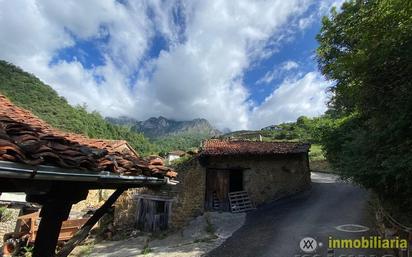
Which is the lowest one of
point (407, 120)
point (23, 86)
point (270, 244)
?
point (270, 244)

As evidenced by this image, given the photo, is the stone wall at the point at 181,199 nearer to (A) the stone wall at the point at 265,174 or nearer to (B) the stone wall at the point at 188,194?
(B) the stone wall at the point at 188,194

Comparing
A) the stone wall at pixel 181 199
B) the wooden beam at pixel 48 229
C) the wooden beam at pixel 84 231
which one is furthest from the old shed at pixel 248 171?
the wooden beam at pixel 48 229

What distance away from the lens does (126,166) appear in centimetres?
341

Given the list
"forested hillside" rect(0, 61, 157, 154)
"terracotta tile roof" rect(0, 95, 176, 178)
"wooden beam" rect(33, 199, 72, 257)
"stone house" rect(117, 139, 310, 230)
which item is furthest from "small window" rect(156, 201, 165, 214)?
"forested hillside" rect(0, 61, 157, 154)

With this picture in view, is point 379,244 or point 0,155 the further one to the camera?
point 379,244

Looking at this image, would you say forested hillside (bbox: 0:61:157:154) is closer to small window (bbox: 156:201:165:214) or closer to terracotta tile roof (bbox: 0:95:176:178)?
small window (bbox: 156:201:165:214)

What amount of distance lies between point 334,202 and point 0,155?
17042mm

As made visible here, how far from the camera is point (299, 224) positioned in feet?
41.9

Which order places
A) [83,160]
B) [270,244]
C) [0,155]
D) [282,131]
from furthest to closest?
[282,131] < [270,244] < [83,160] < [0,155]

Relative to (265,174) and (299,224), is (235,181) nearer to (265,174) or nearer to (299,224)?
(265,174)

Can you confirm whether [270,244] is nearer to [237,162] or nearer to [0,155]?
[237,162]

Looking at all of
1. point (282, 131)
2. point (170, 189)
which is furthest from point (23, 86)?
point (170, 189)

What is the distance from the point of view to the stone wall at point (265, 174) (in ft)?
58.9

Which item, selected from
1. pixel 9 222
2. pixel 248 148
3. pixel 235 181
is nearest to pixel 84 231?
pixel 248 148
